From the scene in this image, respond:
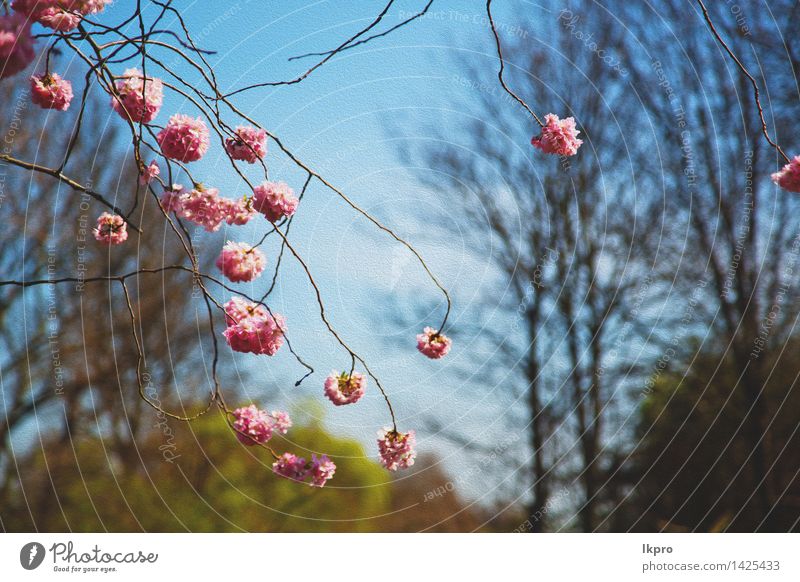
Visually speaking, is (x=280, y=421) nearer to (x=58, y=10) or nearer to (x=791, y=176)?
(x=58, y=10)

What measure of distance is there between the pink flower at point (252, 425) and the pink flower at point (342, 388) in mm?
296

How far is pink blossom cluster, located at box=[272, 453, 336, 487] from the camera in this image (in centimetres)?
232

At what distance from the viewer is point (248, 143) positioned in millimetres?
2211

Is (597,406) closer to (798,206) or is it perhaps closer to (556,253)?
(556,253)

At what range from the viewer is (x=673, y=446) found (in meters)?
5.34

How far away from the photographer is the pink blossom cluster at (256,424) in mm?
2246

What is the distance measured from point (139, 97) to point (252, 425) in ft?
3.91

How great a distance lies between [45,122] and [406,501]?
11.7 ft

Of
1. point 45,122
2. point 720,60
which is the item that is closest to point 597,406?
point 720,60
